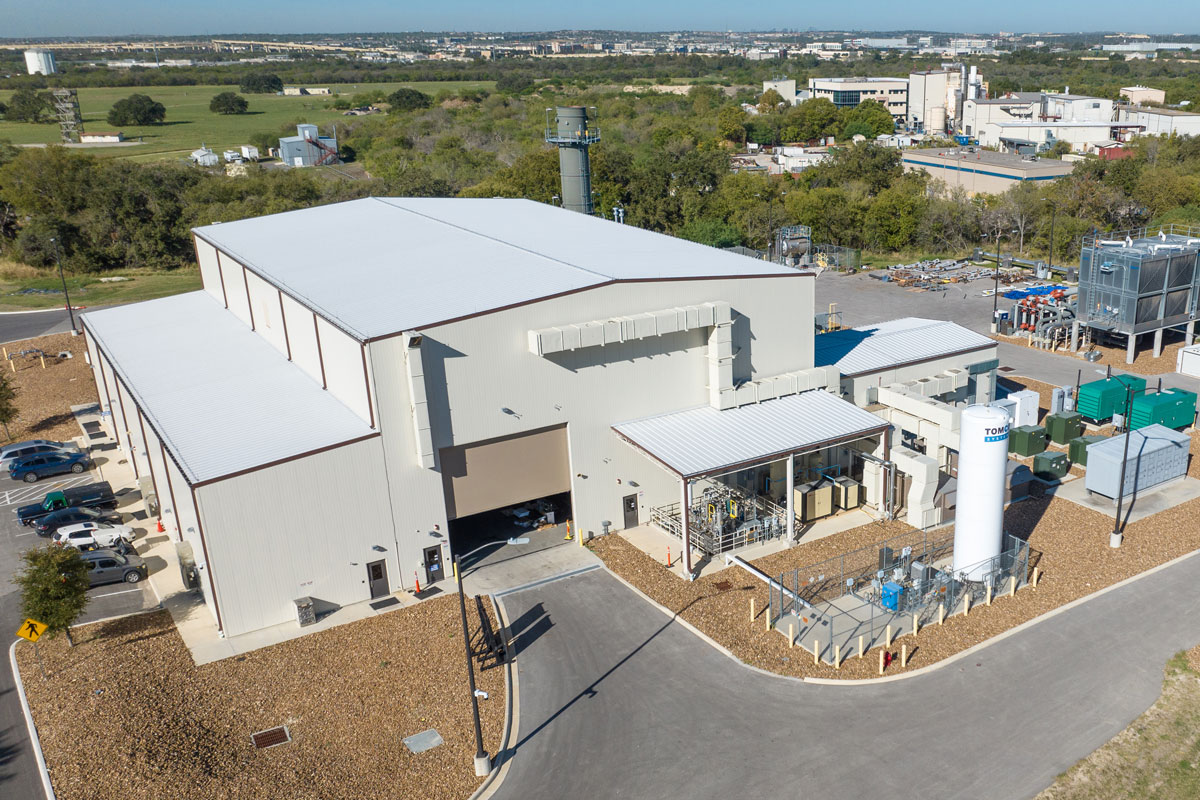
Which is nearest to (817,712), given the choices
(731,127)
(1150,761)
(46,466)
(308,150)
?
(1150,761)

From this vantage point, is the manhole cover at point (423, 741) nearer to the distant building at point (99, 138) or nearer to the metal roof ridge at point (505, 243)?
the metal roof ridge at point (505, 243)

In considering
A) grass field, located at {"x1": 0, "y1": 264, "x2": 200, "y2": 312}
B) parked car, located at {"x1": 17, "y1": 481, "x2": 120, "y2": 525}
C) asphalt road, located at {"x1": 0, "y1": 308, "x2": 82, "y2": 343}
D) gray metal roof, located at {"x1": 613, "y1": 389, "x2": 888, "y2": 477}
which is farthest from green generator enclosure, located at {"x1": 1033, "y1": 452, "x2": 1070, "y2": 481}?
grass field, located at {"x1": 0, "y1": 264, "x2": 200, "y2": 312}

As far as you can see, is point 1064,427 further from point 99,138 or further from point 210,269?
point 99,138

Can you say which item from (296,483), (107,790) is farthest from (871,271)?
(107,790)

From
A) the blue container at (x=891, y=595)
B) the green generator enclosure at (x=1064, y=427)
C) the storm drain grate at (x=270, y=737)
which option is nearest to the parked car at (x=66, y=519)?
the storm drain grate at (x=270, y=737)

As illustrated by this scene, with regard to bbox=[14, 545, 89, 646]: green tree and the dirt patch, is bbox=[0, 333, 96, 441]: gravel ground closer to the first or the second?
bbox=[14, 545, 89, 646]: green tree

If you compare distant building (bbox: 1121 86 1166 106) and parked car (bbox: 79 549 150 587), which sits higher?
distant building (bbox: 1121 86 1166 106)
